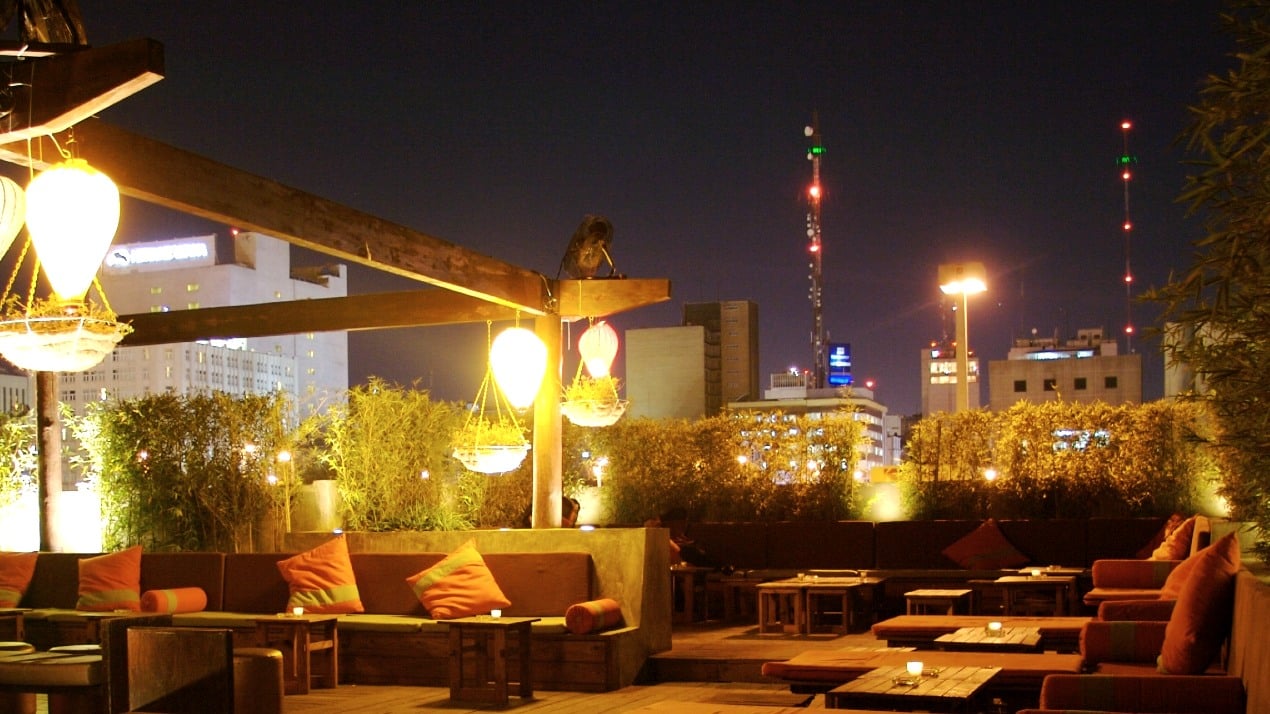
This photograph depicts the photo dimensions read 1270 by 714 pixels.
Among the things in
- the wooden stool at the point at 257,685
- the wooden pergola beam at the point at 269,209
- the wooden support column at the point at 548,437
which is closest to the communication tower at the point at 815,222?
the wooden support column at the point at 548,437

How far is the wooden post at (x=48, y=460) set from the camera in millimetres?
11289

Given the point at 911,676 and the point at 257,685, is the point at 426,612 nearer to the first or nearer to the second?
the point at 911,676

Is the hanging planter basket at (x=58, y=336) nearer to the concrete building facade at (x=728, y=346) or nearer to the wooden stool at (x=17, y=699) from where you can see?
the wooden stool at (x=17, y=699)

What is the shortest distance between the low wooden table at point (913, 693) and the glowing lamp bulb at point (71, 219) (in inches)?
137

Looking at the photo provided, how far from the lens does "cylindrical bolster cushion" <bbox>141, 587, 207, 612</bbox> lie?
30.3 ft

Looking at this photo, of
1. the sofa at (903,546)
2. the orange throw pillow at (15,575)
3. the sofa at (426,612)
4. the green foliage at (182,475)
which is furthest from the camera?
the green foliage at (182,475)

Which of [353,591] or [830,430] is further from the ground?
[830,430]

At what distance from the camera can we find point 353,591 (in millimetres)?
9250

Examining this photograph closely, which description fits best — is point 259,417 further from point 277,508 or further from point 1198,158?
point 1198,158

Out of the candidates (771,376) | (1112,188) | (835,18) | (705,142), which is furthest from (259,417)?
(771,376)

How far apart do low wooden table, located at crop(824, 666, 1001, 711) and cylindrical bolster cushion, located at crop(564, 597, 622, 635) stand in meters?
3.35

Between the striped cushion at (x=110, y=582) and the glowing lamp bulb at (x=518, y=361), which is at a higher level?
the glowing lamp bulb at (x=518, y=361)

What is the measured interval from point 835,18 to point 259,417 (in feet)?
39.3

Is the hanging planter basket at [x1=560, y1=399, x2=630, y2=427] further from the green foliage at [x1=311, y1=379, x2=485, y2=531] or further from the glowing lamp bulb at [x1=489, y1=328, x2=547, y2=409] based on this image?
the green foliage at [x1=311, y1=379, x2=485, y2=531]
